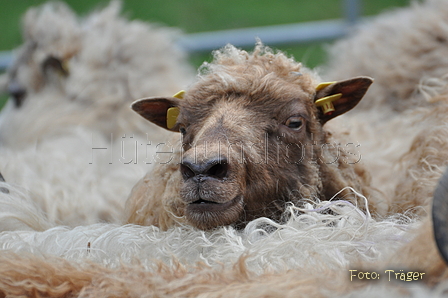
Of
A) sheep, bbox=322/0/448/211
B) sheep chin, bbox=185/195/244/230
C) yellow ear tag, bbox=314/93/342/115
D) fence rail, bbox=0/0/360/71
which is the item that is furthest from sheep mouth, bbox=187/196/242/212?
fence rail, bbox=0/0/360/71

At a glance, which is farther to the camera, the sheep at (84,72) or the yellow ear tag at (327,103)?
the sheep at (84,72)

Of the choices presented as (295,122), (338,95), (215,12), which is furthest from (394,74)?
(215,12)

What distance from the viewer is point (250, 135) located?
2.77m

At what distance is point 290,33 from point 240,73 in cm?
529

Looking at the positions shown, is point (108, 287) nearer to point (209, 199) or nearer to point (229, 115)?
point (209, 199)

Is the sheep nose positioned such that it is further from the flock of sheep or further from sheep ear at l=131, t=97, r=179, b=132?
sheep ear at l=131, t=97, r=179, b=132

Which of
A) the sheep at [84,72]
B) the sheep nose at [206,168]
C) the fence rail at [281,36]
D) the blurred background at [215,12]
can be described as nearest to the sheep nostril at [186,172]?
the sheep nose at [206,168]

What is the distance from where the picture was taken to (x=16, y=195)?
3.34 metres

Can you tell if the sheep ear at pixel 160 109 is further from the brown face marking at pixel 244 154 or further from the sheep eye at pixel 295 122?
the sheep eye at pixel 295 122

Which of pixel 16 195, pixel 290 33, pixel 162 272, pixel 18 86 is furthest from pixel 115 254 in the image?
pixel 290 33

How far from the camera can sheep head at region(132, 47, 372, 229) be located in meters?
2.56

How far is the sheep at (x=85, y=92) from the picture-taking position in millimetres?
4777

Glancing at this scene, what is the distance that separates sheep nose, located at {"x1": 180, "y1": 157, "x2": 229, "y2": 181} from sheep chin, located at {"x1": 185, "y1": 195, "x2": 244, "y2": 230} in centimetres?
14

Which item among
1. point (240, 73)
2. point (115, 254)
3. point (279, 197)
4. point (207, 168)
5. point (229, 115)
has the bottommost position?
point (115, 254)
